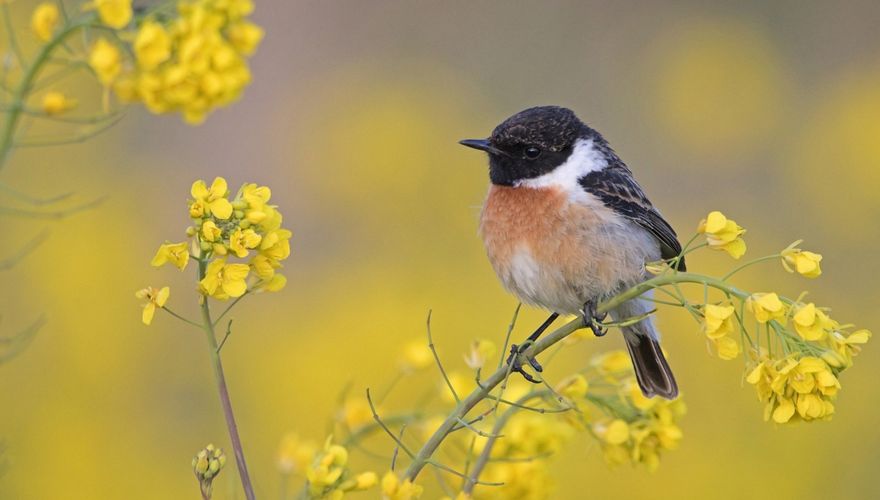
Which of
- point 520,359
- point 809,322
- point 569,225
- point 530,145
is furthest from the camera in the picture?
point 530,145

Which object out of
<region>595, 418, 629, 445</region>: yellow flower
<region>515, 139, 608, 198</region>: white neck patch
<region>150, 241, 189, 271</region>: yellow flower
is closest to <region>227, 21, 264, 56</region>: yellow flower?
<region>150, 241, 189, 271</region>: yellow flower

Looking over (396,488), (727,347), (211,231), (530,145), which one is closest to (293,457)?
(396,488)

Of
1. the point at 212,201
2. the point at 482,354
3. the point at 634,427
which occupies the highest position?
the point at 212,201

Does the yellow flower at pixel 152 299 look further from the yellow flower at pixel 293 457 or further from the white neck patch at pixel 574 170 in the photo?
the white neck patch at pixel 574 170

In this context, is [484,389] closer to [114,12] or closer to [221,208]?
[221,208]

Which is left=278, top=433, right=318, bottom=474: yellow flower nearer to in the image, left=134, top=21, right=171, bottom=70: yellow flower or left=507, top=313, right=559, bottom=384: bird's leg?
left=507, top=313, right=559, bottom=384: bird's leg

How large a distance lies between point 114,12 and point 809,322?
4.73 feet

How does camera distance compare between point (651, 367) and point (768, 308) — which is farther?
point (651, 367)

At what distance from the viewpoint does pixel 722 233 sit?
7.88 feet

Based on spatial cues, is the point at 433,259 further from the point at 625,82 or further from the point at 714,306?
the point at 625,82

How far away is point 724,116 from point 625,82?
245 centimetres

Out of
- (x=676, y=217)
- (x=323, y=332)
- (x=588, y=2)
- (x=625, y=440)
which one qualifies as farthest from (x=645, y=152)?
(x=625, y=440)

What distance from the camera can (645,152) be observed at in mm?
9469

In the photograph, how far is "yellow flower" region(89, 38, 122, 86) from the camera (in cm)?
184
